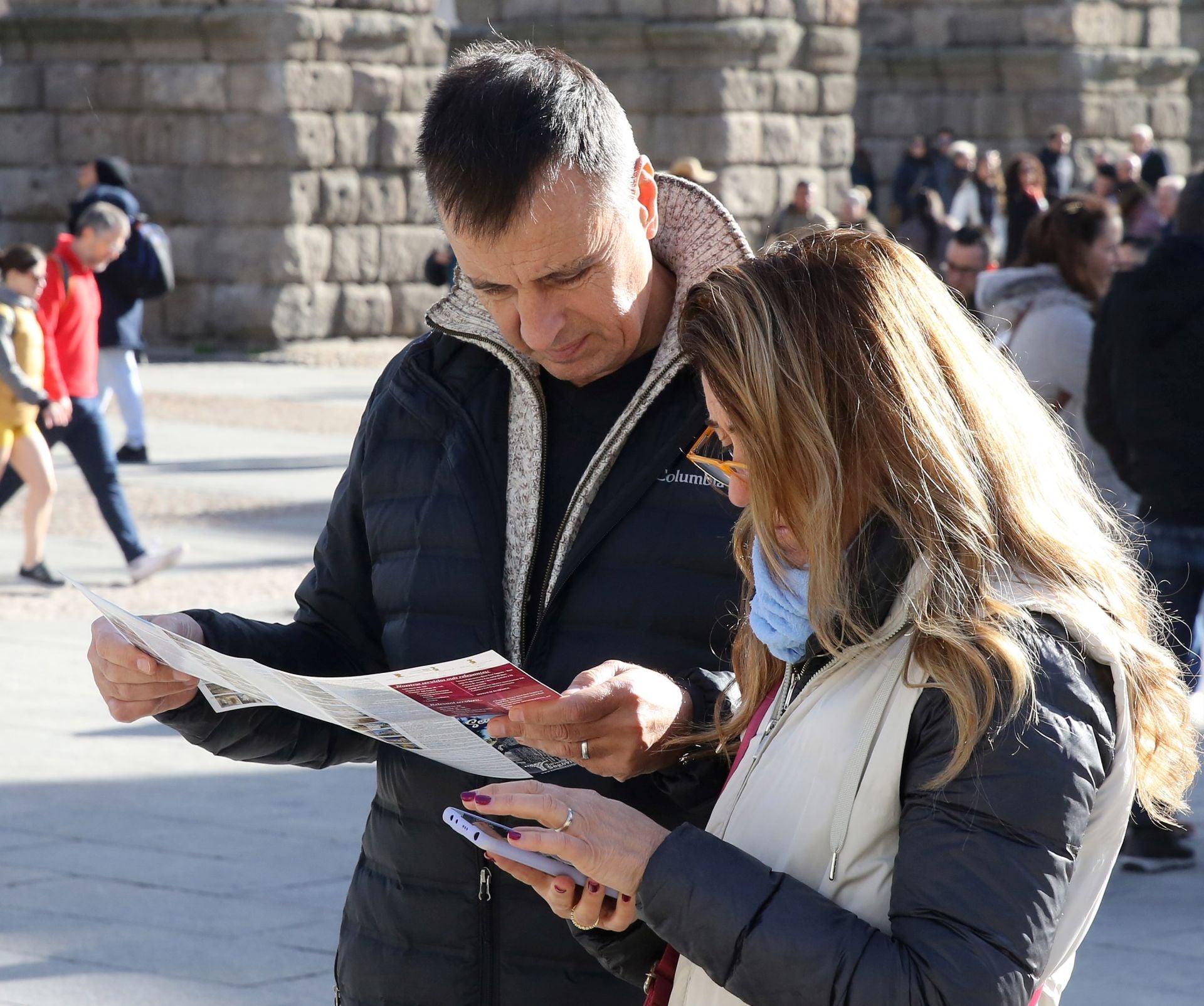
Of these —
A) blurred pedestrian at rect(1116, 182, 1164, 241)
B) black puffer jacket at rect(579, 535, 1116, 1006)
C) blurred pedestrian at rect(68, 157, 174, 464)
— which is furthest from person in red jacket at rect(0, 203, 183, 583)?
blurred pedestrian at rect(1116, 182, 1164, 241)

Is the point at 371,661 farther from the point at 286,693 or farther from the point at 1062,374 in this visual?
the point at 1062,374

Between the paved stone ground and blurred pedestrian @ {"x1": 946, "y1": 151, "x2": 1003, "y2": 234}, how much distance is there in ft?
42.5

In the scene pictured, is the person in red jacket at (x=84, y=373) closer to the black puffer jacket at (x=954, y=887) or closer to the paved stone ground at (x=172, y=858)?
the paved stone ground at (x=172, y=858)

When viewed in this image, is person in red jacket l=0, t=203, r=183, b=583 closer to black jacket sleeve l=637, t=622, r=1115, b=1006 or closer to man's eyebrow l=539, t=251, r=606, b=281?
man's eyebrow l=539, t=251, r=606, b=281

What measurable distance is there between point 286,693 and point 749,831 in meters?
0.60

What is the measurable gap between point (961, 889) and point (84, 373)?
823cm

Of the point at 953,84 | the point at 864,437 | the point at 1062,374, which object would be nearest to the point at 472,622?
the point at 864,437

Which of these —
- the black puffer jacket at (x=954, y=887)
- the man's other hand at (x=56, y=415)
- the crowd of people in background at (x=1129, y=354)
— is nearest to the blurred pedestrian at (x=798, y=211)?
the man's other hand at (x=56, y=415)

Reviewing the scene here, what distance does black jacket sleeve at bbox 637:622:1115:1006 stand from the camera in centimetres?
168

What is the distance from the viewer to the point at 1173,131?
86.7ft

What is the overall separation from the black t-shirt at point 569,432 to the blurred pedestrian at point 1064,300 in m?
3.73

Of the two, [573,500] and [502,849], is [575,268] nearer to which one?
[573,500]

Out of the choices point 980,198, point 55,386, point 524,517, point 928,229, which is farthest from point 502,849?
point 980,198

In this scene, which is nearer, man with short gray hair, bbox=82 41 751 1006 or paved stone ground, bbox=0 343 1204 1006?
man with short gray hair, bbox=82 41 751 1006
